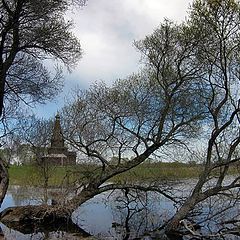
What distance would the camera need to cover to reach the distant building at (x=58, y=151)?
920 inches

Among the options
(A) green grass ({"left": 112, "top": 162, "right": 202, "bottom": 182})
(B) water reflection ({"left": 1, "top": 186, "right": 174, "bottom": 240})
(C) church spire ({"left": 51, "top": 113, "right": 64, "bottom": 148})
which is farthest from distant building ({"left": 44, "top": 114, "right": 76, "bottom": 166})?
(A) green grass ({"left": 112, "top": 162, "right": 202, "bottom": 182})

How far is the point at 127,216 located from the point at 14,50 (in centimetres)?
928

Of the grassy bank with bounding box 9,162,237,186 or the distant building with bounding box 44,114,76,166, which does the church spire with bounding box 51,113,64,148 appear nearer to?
the distant building with bounding box 44,114,76,166

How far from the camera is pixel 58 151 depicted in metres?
25.4

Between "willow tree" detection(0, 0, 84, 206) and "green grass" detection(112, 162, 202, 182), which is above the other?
"willow tree" detection(0, 0, 84, 206)

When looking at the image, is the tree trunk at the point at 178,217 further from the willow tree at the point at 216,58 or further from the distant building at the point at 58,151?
the distant building at the point at 58,151

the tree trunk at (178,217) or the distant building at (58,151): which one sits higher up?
the distant building at (58,151)

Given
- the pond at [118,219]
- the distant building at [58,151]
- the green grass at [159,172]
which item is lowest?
the pond at [118,219]

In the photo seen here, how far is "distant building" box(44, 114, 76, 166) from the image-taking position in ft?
76.7

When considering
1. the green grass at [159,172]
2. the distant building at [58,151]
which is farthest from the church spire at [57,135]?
the green grass at [159,172]

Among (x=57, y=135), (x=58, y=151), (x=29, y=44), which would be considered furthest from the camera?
(x=58, y=151)

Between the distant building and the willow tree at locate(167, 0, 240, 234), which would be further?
the distant building

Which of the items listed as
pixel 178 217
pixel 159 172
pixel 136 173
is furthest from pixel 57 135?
pixel 178 217

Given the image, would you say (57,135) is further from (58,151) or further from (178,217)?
(178,217)
